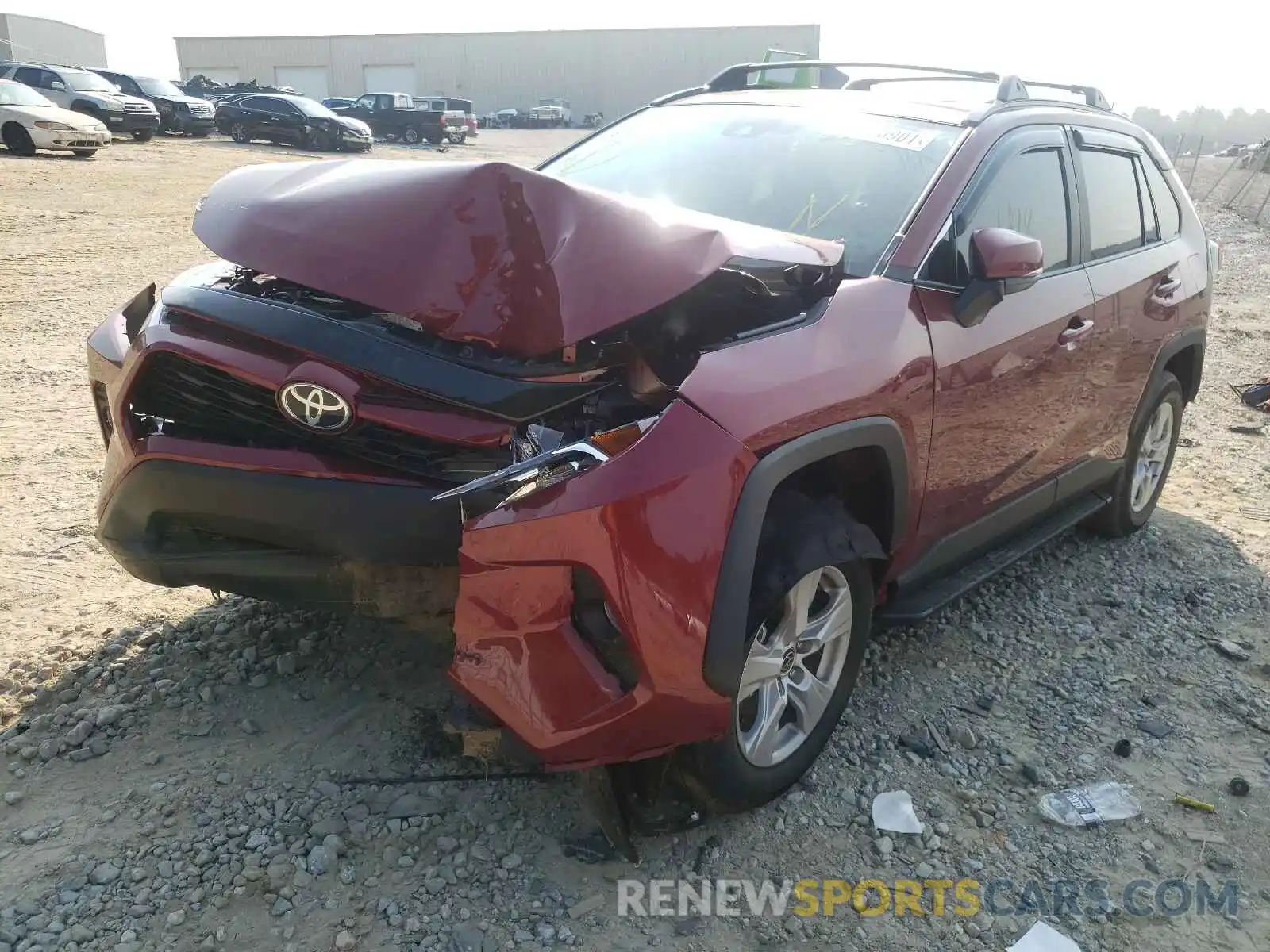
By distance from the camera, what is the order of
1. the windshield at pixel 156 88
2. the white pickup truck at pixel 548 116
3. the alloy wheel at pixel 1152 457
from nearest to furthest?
the alloy wheel at pixel 1152 457 → the windshield at pixel 156 88 → the white pickup truck at pixel 548 116

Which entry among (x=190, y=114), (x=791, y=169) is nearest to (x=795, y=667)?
(x=791, y=169)

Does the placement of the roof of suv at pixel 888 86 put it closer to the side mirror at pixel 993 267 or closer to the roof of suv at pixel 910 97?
the roof of suv at pixel 910 97

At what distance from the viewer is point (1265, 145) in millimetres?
33875

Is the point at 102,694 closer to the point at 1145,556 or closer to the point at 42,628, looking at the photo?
the point at 42,628

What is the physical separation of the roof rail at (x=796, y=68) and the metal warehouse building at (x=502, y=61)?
207ft

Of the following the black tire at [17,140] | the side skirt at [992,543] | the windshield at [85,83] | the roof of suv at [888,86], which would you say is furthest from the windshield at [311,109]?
the side skirt at [992,543]

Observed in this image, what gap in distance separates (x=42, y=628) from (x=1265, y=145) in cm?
4026

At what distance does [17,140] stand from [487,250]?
2005 cm

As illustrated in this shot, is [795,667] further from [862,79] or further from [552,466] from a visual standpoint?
[862,79]

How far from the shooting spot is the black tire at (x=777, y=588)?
2479 millimetres

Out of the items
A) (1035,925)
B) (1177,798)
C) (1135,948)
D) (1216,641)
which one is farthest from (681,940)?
(1216,641)

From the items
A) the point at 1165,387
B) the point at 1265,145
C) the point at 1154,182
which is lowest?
the point at 1265,145

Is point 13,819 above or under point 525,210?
under

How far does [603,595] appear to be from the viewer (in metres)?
2.17
